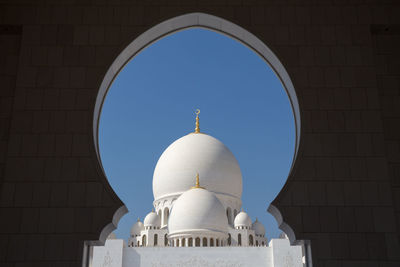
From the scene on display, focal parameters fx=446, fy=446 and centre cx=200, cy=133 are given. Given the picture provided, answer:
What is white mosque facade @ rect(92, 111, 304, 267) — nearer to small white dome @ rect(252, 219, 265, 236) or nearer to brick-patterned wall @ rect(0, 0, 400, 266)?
small white dome @ rect(252, 219, 265, 236)

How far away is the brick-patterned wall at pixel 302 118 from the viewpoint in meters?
3.31

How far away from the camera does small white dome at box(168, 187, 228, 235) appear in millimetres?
16234

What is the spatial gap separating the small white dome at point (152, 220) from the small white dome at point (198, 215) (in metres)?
3.65

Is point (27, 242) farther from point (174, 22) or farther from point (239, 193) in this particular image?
point (239, 193)

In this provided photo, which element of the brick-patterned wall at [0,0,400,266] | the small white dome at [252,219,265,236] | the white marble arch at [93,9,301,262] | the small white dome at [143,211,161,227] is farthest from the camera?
the small white dome at [252,219,265,236]

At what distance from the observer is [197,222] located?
1620cm

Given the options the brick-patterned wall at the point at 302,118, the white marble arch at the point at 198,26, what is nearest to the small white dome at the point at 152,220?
the white marble arch at the point at 198,26

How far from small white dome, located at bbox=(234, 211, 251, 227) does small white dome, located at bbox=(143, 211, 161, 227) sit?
3649mm

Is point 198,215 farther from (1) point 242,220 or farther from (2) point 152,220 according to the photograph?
(2) point 152,220

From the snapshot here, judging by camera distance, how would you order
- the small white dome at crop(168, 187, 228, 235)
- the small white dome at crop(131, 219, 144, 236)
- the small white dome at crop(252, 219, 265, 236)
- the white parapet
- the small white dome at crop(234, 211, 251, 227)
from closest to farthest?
the white parapet
the small white dome at crop(168, 187, 228, 235)
the small white dome at crop(234, 211, 251, 227)
the small white dome at crop(252, 219, 265, 236)
the small white dome at crop(131, 219, 144, 236)

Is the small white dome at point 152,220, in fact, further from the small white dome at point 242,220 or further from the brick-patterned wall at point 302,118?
the brick-patterned wall at point 302,118

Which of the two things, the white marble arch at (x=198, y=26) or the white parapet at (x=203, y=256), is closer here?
the white marble arch at (x=198, y=26)

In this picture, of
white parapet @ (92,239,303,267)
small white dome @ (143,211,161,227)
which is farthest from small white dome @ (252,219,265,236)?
white parapet @ (92,239,303,267)

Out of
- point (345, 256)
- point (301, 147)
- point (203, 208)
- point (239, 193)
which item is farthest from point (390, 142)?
point (239, 193)
